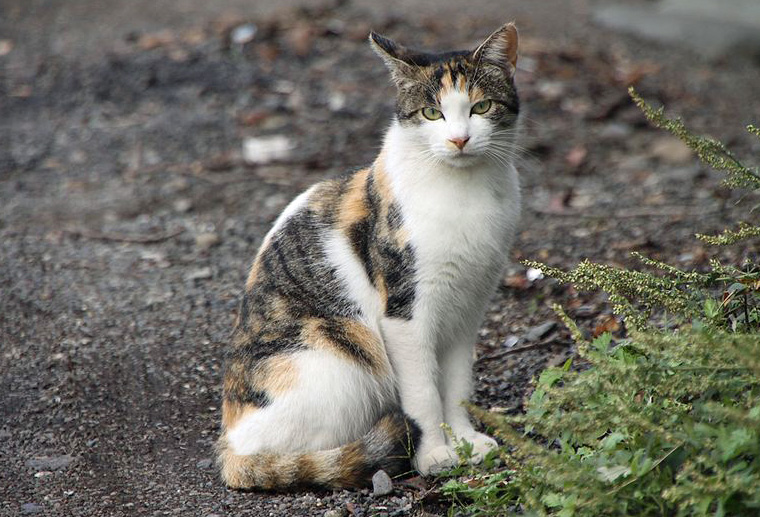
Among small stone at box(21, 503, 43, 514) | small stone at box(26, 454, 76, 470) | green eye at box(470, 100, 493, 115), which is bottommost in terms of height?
small stone at box(26, 454, 76, 470)

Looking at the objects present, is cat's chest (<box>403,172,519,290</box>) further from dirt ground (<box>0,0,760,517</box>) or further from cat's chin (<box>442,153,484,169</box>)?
dirt ground (<box>0,0,760,517</box>)

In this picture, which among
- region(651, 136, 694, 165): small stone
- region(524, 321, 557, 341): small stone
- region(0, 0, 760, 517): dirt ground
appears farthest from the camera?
region(651, 136, 694, 165): small stone

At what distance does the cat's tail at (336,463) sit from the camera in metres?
3.25

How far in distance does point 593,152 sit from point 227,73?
10.7 feet

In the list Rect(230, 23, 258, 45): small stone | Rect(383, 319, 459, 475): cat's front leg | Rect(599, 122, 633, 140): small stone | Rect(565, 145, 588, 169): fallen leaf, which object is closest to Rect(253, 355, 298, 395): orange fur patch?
Rect(383, 319, 459, 475): cat's front leg

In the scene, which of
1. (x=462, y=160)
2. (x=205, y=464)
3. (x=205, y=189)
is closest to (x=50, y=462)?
(x=205, y=464)

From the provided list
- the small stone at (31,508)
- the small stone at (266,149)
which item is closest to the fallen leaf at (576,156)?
the small stone at (266,149)

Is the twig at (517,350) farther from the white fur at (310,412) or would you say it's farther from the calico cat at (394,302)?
the white fur at (310,412)

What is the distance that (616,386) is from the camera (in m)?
2.59

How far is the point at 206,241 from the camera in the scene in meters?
5.83

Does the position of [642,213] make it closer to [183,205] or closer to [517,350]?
[517,350]

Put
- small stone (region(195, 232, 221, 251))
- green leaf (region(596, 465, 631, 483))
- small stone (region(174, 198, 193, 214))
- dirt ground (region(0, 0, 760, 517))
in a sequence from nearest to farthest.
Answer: green leaf (region(596, 465, 631, 483))
dirt ground (region(0, 0, 760, 517))
small stone (region(195, 232, 221, 251))
small stone (region(174, 198, 193, 214))

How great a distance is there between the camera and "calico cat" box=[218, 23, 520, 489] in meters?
3.32

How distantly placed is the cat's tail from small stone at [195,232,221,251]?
2.55 meters
